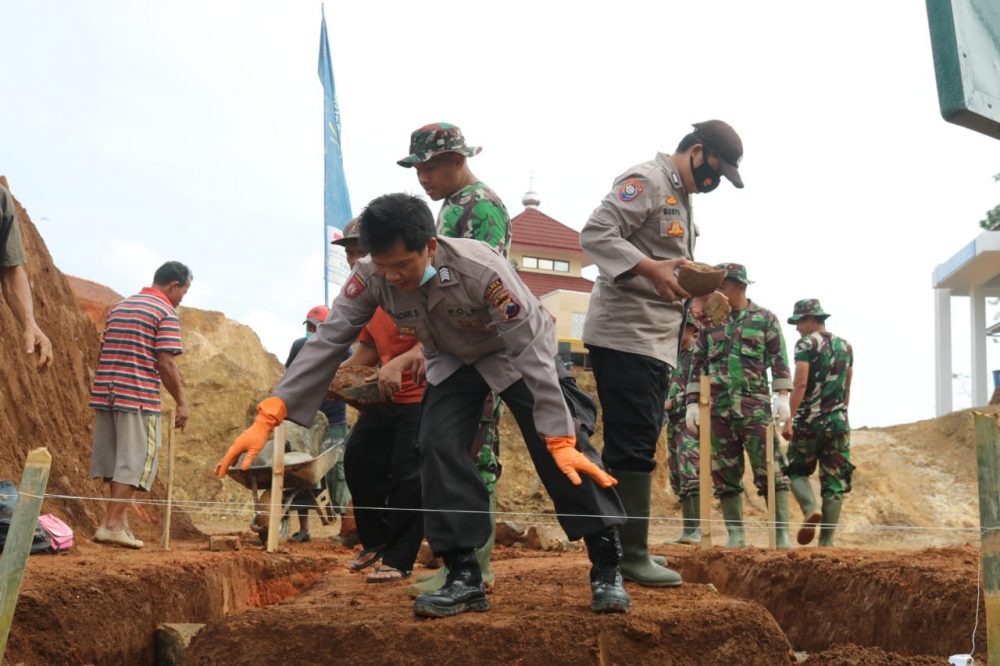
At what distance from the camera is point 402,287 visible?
3.58m

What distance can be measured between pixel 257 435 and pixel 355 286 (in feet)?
2.08

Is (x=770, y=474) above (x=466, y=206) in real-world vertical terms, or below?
below

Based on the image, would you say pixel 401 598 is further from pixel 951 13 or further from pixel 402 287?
pixel 951 13

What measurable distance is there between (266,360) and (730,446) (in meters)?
17.3

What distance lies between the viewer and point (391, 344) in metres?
4.95

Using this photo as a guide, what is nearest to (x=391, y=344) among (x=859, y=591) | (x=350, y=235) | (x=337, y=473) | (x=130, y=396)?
(x=350, y=235)

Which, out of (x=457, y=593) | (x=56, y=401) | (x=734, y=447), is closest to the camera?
(x=457, y=593)

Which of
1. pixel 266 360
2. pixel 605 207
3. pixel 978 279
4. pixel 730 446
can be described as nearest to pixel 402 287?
pixel 605 207

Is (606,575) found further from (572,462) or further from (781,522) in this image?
(781,522)

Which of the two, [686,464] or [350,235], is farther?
[686,464]

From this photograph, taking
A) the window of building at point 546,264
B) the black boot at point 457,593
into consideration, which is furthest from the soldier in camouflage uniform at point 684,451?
the window of building at point 546,264

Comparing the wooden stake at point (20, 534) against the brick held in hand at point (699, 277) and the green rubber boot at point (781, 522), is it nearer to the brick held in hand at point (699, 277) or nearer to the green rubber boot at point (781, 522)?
the brick held in hand at point (699, 277)

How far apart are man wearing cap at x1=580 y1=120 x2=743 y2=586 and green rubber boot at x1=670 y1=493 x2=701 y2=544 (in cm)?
360

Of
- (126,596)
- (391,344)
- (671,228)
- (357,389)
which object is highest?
(671,228)
